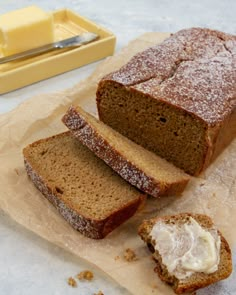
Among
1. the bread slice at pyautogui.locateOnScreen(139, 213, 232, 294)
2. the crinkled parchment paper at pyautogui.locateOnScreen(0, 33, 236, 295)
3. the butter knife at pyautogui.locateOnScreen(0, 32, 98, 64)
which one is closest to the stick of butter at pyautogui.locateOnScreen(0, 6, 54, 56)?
the butter knife at pyautogui.locateOnScreen(0, 32, 98, 64)

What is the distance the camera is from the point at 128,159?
2672 millimetres

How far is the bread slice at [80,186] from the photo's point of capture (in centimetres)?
254

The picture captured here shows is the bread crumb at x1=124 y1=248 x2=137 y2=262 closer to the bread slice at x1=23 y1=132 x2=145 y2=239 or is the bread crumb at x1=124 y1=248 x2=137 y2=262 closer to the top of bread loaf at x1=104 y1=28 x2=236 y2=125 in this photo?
the bread slice at x1=23 y1=132 x2=145 y2=239


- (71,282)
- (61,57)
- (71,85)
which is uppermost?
(61,57)

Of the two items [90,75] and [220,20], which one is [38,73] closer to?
[90,75]

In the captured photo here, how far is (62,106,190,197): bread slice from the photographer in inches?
103

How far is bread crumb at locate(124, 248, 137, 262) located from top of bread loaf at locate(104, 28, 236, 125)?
80 cm

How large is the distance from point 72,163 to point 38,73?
109 centimetres

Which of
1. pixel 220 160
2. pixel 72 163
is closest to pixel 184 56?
pixel 220 160

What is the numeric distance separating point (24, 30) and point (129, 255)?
1.99m

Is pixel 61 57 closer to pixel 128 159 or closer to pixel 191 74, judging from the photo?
pixel 191 74

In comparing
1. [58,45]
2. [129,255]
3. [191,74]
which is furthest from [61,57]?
[129,255]

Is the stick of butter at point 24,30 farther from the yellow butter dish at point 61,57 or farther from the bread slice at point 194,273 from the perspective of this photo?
the bread slice at point 194,273

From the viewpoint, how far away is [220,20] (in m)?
4.79
